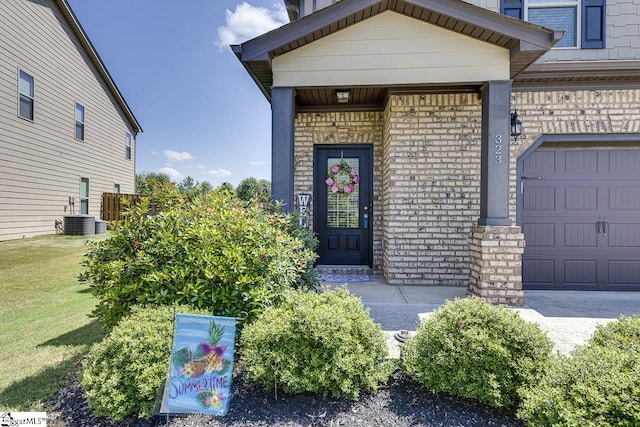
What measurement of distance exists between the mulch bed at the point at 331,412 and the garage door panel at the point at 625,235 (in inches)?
179

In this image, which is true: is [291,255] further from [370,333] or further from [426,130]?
[426,130]

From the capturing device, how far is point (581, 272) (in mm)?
4809

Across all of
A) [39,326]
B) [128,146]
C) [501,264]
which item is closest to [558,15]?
[501,264]

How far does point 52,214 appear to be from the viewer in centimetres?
967

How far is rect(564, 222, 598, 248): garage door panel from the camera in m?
4.78

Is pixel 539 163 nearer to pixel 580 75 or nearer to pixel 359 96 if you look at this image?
pixel 580 75

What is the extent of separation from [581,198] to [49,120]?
1355 centimetres

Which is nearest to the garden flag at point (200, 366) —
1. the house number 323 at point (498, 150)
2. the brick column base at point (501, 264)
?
the brick column base at point (501, 264)

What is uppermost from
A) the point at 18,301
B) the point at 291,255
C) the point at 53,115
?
the point at 53,115

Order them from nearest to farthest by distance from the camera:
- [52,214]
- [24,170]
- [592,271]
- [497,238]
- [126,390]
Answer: [126,390] < [497,238] < [592,271] < [24,170] < [52,214]

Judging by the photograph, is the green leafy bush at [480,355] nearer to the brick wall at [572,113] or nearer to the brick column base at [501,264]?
the brick column base at [501,264]

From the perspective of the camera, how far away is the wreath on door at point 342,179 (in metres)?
5.72

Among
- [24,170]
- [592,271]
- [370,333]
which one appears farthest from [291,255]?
[24,170]

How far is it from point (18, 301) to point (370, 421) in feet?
16.6
